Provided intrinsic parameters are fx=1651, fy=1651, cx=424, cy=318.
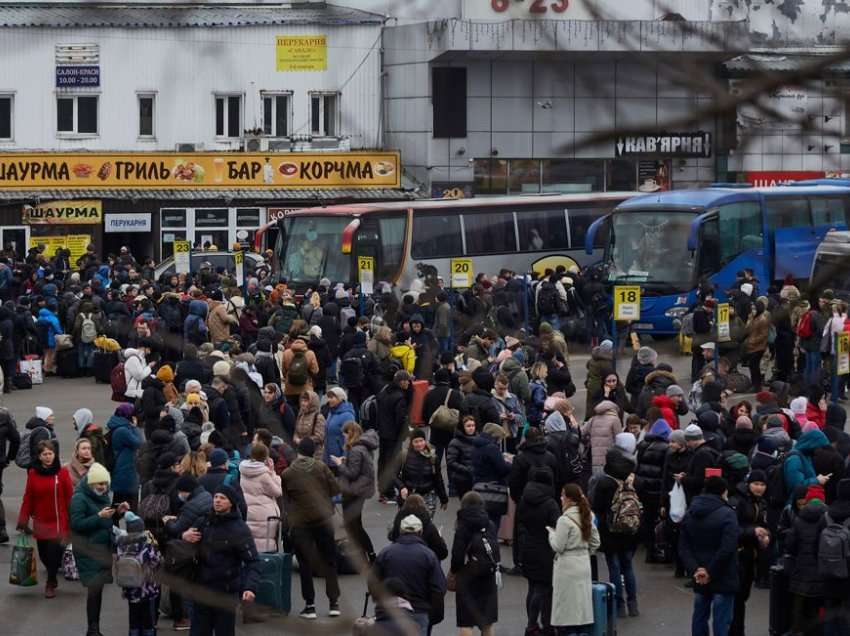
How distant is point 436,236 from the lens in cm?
3123

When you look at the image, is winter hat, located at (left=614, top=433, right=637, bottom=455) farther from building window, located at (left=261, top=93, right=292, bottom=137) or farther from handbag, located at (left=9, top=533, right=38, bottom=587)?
handbag, located at (left=9, top=533, right=38, bottom=587)

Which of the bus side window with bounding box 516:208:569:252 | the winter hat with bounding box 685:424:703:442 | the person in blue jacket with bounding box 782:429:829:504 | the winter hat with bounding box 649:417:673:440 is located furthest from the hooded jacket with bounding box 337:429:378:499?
the bus side window with bounding box 516:208:569:252

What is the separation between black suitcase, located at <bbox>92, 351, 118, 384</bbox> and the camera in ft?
76.6

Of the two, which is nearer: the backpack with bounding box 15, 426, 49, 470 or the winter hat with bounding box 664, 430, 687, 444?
the winter hat with bounding box 664, 430, 687, 444

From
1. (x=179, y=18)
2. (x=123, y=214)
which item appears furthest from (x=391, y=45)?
(x=123, y=214)

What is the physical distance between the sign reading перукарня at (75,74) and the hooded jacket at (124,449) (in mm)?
7830

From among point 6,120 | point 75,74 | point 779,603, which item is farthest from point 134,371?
point 6,120

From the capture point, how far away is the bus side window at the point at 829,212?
28.1m

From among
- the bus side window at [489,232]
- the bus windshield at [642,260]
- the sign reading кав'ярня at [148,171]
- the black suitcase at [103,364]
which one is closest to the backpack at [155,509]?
the black suitcase at [103,364]

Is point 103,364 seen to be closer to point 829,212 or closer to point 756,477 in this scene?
point 829,212

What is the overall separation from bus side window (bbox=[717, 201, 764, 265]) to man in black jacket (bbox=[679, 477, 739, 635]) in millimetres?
14836

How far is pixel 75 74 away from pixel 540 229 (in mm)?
27839

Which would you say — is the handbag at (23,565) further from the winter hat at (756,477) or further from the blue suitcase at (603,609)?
the winter hat at (756,477)

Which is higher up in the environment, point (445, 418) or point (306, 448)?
point (306, 448)
